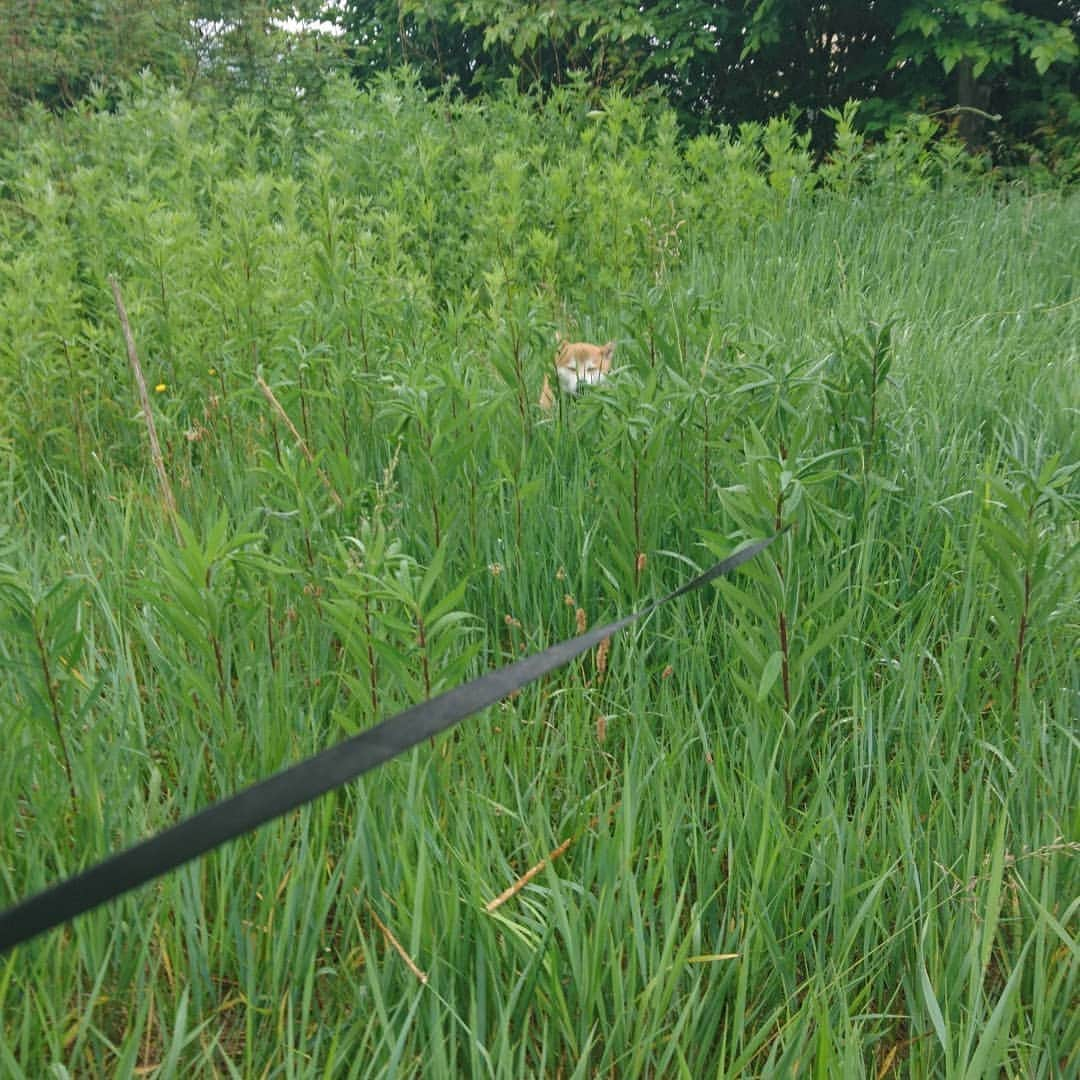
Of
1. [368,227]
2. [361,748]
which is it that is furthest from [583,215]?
[361,748]

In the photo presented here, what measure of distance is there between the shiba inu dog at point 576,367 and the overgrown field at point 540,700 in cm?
7

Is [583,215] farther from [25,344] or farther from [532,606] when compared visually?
[532,606]

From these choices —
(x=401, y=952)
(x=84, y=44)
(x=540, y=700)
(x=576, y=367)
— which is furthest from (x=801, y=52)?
(x=401, y=952)

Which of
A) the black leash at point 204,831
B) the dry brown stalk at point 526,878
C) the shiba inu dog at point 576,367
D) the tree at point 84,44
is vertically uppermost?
the tree at point 84,44

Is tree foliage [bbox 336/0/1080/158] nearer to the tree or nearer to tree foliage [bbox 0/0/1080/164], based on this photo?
tree foliage [bbox 0/0/1080/164]

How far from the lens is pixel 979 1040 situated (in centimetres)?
139

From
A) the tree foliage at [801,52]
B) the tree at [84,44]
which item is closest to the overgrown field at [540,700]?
the tree foliage at [801,52]

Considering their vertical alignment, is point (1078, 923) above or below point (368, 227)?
below

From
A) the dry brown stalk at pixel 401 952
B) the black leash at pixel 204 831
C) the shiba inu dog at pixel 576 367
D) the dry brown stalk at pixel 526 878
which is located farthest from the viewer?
the shiba inu dog at pixel 576 367

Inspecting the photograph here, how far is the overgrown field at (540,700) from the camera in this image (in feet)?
4.68

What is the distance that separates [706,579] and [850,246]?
443 centimetres

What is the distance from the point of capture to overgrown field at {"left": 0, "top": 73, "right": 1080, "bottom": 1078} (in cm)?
143

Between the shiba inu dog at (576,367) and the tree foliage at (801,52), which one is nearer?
the shiba inu dog at (576,367)

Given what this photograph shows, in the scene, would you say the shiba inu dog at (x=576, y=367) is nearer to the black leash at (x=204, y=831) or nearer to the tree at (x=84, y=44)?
the black leash at (x=204, y=831)
